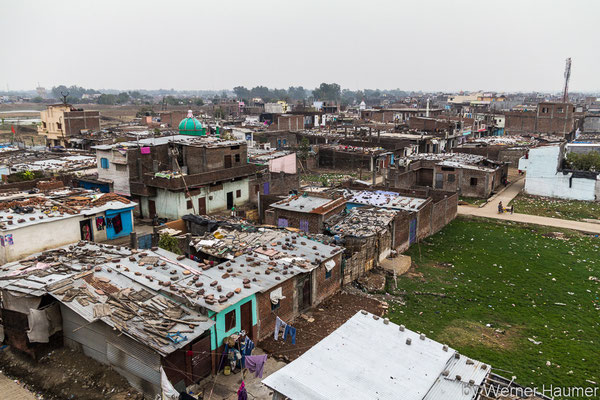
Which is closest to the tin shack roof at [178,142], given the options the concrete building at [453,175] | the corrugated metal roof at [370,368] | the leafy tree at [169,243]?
the leafy tree at [169,243]

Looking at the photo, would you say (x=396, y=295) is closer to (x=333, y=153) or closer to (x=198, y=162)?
(x=198, y=162)

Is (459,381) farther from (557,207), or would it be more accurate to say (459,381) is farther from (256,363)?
(557,207)

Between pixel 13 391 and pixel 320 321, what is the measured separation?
1052 cm

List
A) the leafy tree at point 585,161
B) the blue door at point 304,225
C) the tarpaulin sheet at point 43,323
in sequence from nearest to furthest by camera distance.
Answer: the tarpaulin sheet at point 43,323
the blue door at point 304,225
the leafy tree at point 585,161

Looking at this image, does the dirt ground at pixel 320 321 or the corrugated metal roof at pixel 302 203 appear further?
the corrugated metal roof at pixel 302 203

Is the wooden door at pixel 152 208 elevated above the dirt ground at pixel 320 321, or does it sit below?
above

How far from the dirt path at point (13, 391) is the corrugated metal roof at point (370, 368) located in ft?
27.5

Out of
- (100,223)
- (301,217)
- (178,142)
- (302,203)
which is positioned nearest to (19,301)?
(100,223)

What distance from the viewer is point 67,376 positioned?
45.9 feet

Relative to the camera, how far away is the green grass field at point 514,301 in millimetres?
15734

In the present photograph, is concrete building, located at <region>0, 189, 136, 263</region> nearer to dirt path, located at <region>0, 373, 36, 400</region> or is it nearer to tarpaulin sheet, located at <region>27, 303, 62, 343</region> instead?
tarpaulin sheet, located at <region>27, 303, 62, 343</region>

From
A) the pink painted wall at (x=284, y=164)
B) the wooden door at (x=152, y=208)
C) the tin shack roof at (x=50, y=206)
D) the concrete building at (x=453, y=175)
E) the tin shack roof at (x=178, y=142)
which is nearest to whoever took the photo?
the tin shack roof at (x=50, y=206)

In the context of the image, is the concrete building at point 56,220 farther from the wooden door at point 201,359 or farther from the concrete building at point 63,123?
the concrete building at point 63,123

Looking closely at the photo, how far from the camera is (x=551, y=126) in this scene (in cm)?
Result: 7525
